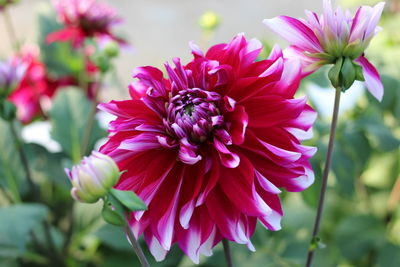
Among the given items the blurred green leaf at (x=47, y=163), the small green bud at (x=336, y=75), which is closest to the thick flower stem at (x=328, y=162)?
the small green bud at (x=336, y=75)

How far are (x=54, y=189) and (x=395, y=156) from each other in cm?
51

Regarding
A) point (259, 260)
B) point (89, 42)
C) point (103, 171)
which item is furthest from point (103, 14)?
point (103, 171)

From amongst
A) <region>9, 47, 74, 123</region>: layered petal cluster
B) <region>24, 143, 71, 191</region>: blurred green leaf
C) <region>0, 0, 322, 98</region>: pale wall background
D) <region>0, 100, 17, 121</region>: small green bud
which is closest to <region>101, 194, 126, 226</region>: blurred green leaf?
<region>0, 100, 17, 121</region>: small green bud

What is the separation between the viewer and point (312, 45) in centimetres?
33

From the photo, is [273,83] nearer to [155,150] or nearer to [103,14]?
[155,150]

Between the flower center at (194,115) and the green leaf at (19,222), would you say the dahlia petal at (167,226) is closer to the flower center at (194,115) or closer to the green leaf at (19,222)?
the flower center at (194,115)

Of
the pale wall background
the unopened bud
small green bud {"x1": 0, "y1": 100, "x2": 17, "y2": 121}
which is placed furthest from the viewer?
the pale wall background

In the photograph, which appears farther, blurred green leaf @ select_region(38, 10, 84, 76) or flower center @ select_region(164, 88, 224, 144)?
blurred green leaf @ select_region(38, 10, 84, 76)

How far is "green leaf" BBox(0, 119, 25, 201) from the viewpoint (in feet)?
2.36

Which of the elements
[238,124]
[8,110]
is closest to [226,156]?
[238,124]

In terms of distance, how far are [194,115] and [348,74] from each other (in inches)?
3.7

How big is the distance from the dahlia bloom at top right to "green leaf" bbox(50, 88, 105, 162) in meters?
0.45

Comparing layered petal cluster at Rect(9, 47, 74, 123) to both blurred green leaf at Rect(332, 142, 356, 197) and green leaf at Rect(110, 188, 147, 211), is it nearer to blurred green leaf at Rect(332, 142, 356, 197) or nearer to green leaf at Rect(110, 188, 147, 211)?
blurred green leaf at Rect(332, 142, 356, 197)

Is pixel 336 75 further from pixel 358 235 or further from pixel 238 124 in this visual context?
pixel 358 235
